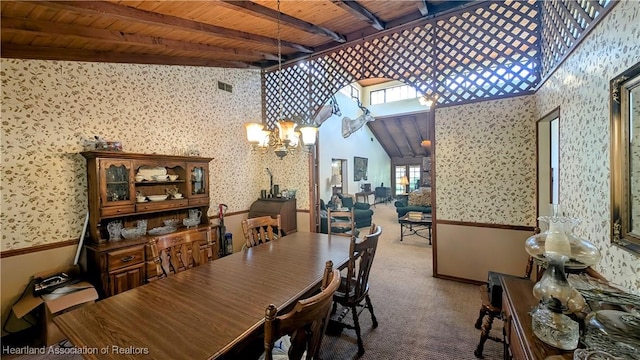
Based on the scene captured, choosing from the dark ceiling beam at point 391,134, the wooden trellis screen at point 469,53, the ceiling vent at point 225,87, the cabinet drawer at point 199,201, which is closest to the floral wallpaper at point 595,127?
the wooden trellis screen at point 469,53

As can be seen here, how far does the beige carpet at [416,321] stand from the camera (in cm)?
212

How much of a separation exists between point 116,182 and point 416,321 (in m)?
3.45

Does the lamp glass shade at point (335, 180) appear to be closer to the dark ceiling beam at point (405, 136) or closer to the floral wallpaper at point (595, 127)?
the dark ceiling beam at point (405, 136)

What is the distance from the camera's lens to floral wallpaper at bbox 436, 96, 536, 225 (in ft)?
9.88

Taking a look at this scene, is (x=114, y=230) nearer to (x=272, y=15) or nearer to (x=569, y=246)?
(x=272, y=15)

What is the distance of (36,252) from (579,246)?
414 cm

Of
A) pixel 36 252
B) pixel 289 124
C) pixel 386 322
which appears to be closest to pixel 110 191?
pixel 36 252

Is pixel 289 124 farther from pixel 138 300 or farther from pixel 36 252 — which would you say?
pixel 36 252

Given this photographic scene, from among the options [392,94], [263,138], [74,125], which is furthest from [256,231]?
[392,94]

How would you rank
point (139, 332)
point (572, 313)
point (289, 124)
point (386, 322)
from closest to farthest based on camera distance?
point (572, 313) < point (139, 332) < point (289, 124) < point (386, 322)

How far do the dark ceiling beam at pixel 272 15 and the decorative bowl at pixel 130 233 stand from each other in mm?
2615

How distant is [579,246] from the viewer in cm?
109

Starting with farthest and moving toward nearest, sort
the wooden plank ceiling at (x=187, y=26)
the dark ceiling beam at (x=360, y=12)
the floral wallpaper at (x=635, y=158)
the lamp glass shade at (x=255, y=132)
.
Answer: the dark ceiling beam at (x=360, y=12)
the lamp glass shade at (x=255, y=132)
the wooden plank ceiling at (x=187, y=26)
the floral wallpaper at (x=635, y=158)

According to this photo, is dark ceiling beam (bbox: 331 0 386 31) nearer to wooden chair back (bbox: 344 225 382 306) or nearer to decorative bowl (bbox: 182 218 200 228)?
wooden chair back (bbox: 344 225 382 306)
